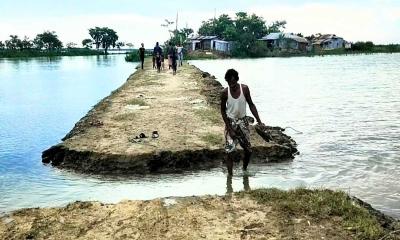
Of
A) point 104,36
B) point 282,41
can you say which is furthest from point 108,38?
point 282,41

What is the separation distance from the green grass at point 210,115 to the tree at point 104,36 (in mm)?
113396

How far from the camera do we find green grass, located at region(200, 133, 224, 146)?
9234 mm

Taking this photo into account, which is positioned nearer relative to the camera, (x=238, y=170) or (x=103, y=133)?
(x=238, y=170)

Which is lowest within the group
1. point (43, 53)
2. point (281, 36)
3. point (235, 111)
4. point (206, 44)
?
point (43, 53)

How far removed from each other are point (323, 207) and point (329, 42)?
100210mm

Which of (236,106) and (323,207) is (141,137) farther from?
(323,207)

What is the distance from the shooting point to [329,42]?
101 meters

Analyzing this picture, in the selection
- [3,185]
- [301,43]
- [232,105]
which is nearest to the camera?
[232,105]

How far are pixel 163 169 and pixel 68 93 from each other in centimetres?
1668

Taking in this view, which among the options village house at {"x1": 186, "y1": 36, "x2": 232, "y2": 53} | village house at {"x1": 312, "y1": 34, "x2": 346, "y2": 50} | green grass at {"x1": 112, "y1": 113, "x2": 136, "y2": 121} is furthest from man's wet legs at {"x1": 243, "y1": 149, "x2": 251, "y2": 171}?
village house at {"x1": 312, "y1": 34, "x2": 346, "y2": 50}

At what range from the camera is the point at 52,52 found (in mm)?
107062

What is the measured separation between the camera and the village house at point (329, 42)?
100 meters

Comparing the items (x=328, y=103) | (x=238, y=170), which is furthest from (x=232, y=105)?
(x=328, y=103)

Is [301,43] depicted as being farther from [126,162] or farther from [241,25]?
[126,162]
